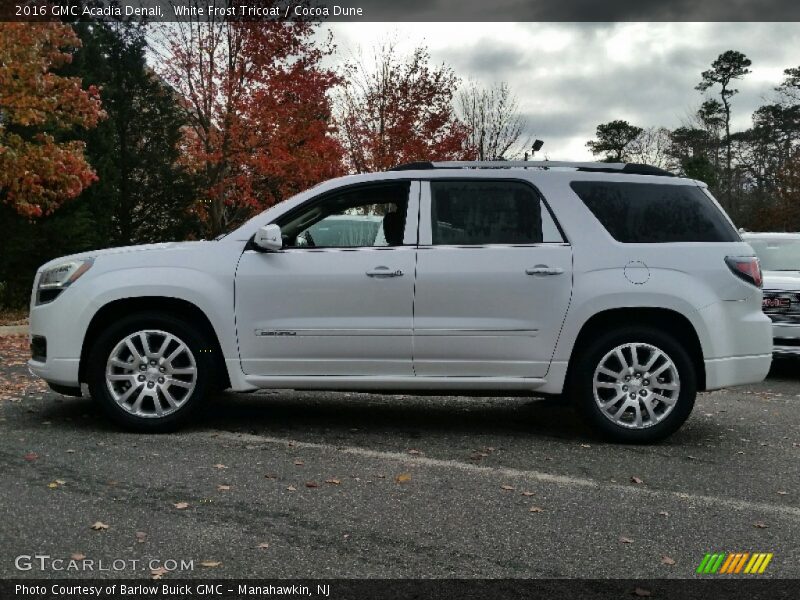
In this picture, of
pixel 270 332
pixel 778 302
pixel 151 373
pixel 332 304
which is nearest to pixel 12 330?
pixel 151 373

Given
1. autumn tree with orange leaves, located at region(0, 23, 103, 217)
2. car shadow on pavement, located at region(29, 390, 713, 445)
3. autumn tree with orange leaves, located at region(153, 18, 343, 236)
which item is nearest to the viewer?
car shadow on pavement, located at region(29, 390, 713, 445)

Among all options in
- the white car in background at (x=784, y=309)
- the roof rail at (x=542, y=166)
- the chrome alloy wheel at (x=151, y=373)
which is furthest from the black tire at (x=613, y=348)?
the white car in background at (x=784, y=309)

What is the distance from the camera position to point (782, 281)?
11289 millimetres

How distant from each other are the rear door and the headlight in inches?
100

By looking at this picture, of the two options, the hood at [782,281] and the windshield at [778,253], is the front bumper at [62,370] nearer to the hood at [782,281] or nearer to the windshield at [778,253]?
the hood at [782,281]

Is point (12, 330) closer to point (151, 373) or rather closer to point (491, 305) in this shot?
point (151, 373)

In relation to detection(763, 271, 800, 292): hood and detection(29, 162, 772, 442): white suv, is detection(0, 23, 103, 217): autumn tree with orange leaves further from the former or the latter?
detection(763, 271, 800, 292): hood

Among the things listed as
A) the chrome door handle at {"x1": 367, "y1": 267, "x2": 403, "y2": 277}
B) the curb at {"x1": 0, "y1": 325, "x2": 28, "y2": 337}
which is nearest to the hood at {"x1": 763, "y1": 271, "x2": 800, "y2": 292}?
the chrome door handle at {"x1": 367, "y1": 267, "x2": 403, "y2": 277}

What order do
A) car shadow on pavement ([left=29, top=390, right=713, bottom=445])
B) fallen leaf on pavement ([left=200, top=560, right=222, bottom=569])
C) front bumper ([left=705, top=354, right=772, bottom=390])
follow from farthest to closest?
car shadow on pavement ([left=29, top=390, right=713, bottom=445]) → front bumper ([left=705, top=354, right=772, bottom=390]) → fallen leaf on pavement ([left=200, top=560, right=222, bottom=569])

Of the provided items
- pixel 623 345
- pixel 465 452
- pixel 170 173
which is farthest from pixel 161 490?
pixel 170 173

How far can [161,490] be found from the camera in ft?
17.9

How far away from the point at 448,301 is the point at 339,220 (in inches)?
43.9

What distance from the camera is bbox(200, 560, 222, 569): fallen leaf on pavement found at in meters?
4.16

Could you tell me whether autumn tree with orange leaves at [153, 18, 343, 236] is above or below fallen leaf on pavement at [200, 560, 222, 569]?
above
